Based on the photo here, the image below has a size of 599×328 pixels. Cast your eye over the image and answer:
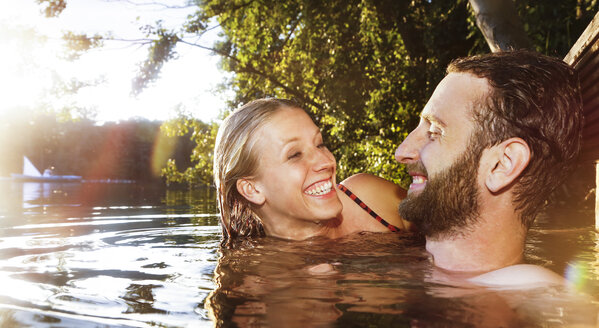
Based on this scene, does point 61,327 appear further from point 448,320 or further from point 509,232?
point 509,232

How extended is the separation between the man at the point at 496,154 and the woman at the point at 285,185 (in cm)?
116

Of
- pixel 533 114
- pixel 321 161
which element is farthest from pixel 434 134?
pixel 321 161

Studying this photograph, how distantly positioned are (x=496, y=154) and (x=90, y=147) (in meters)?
56.6

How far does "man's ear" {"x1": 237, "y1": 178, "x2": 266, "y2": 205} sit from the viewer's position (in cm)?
435

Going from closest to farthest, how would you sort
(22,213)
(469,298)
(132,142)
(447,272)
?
(469,298)
(447,272)
(22,213)
(132,142)

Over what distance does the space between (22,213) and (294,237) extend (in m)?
6.52

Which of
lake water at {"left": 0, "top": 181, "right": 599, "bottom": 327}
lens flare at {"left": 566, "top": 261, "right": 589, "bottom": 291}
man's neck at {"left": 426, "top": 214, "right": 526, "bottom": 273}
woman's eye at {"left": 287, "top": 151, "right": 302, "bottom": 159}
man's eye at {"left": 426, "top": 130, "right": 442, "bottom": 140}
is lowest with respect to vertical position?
lens flare at {"left": 566, "top": 261, "right": 589, "bottom": 291}

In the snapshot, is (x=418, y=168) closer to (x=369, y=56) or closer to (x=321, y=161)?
(x=321, y=161)

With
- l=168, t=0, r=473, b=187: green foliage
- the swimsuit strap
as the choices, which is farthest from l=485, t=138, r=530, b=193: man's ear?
l=168, t=0, r=473, b=187: green foliage

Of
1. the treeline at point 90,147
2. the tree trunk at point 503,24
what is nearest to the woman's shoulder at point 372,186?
the tree trunk at point 503,24

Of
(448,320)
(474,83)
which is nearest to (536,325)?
(448,320)

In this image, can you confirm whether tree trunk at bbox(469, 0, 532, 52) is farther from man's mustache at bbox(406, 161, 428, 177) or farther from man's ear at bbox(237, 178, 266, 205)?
man's mustache at bbox(406, 161, 428, 177)

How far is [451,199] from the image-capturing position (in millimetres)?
2842

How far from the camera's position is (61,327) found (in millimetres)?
2193
